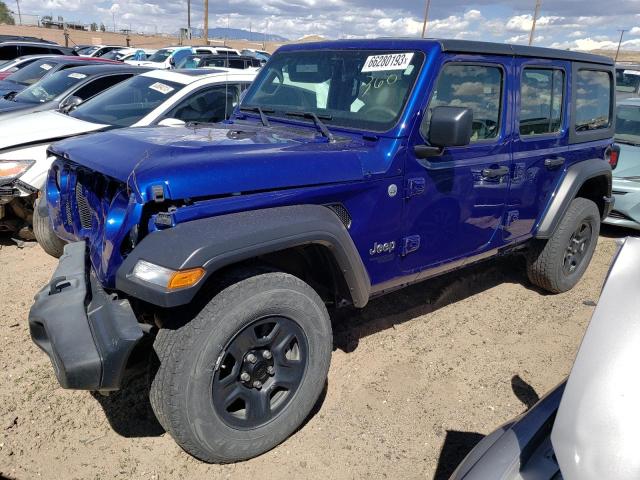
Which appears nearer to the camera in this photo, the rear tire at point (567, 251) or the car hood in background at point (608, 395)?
the car hood in background at point (608, 395)

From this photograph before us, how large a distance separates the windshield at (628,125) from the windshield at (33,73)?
31.3 ft

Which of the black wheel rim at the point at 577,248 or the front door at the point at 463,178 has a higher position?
the front door at the point at 463,178

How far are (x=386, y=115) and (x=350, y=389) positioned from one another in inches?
66.4

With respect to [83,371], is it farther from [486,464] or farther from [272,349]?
[486,464]

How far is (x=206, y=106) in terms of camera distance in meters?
5.77

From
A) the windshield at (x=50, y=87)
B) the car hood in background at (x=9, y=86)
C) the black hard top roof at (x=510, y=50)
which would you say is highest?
the black hard top roof at (x=510, y=50)

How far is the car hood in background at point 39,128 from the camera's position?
5066 millimetres

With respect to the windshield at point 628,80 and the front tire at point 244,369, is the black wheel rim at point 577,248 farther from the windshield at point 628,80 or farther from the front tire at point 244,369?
the windshield at point 628,80

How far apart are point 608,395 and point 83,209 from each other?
2706 millimetres

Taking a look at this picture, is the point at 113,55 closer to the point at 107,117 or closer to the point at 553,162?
the point at 107,117

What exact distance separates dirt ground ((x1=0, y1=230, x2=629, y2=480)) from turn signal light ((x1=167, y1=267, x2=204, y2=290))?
1.05 m

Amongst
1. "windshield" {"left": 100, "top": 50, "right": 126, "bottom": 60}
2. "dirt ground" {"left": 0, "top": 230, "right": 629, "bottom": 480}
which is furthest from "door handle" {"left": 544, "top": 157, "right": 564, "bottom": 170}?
"windshield" {"left": 100, "top": 50, "right": 126, "bottom": 60}

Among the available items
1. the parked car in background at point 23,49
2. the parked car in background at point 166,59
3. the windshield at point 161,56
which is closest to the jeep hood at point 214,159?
the parked car in background at point 166,59

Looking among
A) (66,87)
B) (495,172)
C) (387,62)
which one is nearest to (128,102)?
(66,87)
